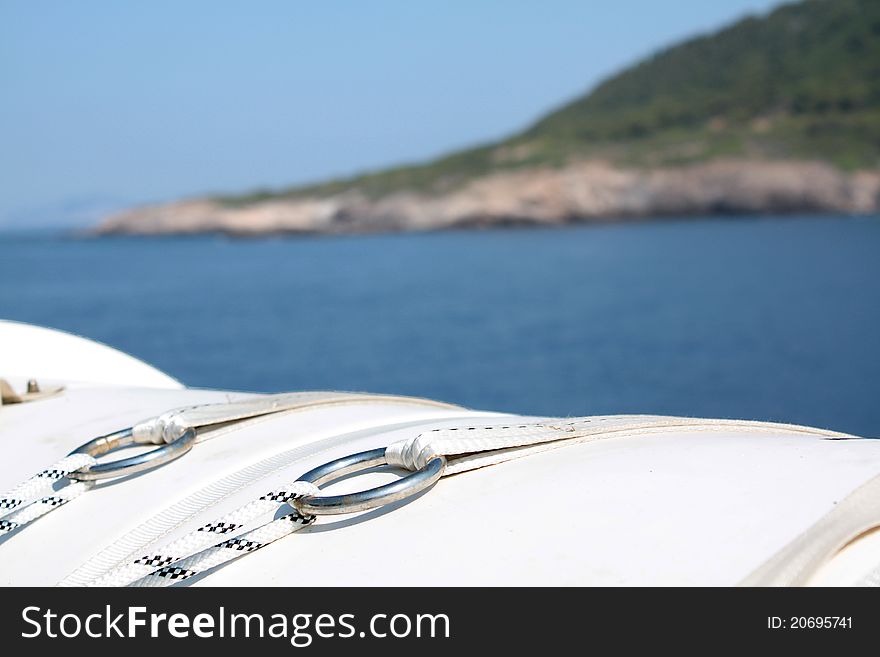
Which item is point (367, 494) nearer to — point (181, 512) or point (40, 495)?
point (181, 512)

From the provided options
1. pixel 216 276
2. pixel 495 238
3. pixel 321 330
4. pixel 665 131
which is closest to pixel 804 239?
pixel 495 238

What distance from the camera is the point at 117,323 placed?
733 inches

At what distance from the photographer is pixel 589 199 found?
5669cm

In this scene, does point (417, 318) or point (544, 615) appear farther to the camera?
point (417, 318)

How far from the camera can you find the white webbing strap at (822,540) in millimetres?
1262

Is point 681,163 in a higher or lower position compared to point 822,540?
higher

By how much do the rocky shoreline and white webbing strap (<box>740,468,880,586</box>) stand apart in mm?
52453

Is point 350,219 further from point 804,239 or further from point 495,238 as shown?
point 804,239

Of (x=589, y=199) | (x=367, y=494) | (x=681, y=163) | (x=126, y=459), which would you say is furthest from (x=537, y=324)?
(x=681, y=163)

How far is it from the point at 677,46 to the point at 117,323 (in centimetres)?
7643

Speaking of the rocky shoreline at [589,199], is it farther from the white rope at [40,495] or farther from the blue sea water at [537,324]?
the white rope at [40,495]

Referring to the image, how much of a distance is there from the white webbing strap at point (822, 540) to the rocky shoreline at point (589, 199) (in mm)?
52453

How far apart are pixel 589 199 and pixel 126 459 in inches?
2202

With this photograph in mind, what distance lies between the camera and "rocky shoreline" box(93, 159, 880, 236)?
169 ft
